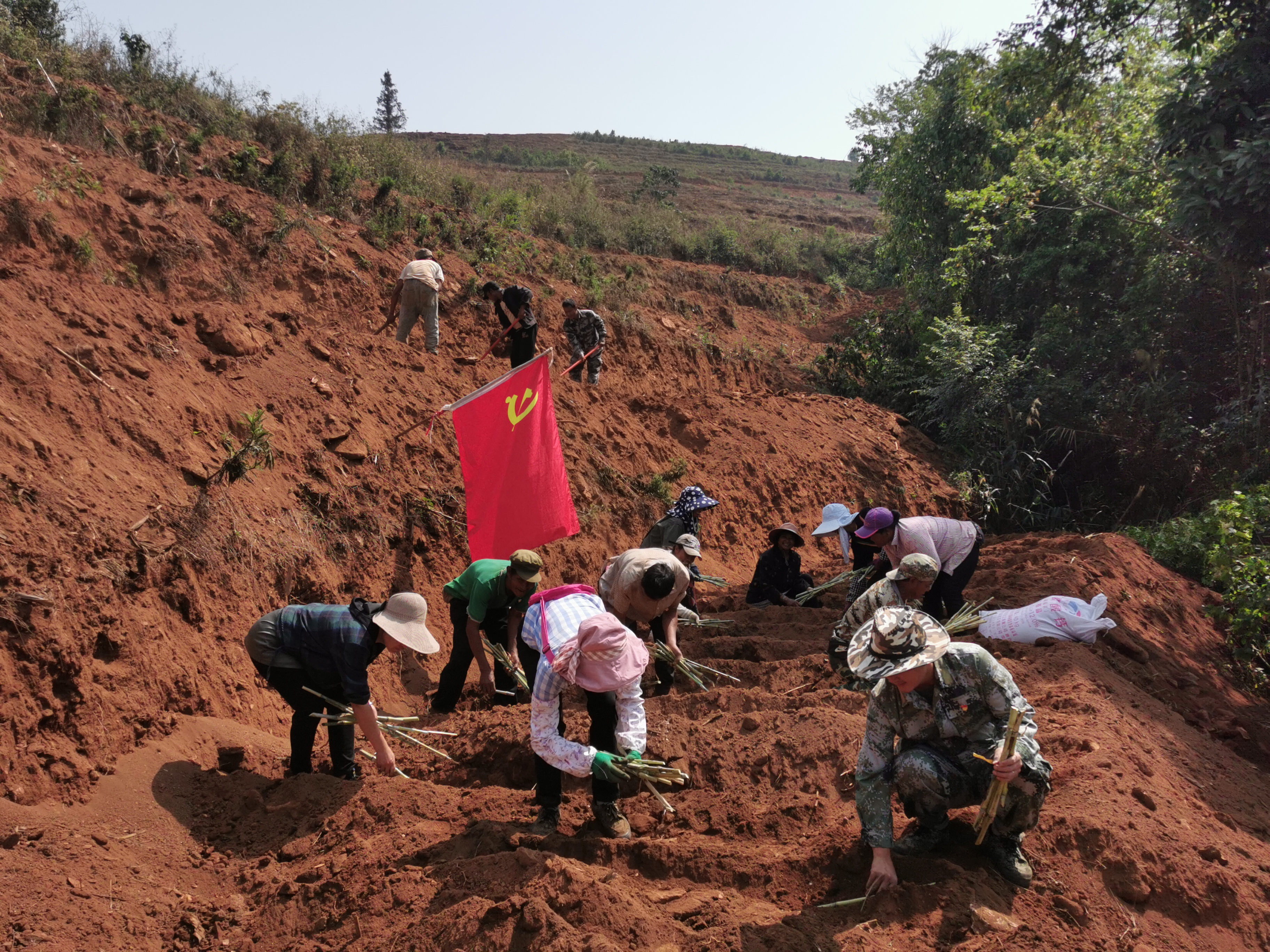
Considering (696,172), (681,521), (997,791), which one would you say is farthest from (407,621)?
(696,172)

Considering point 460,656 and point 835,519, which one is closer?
point 460,656

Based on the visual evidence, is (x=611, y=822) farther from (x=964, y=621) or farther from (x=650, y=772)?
(x=964, y=621)

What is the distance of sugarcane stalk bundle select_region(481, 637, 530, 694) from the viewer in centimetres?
620

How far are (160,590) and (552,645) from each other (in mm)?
3242

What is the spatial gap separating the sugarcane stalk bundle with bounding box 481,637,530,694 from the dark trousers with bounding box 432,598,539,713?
36 mm

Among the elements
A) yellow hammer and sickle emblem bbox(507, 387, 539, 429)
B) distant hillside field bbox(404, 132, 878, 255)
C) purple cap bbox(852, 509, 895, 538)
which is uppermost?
distant hillside field bbox(404, 132, 878, 255)

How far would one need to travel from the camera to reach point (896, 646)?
346cm

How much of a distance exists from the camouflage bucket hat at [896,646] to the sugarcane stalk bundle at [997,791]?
14.0 inches

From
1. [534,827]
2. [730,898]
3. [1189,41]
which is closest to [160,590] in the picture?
[534,827]

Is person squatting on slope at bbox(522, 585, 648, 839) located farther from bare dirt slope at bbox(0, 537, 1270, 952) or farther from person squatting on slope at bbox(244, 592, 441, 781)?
person squatting on slope at bbox(244, 592, 441, 781)

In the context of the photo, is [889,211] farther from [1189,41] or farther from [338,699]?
[338,699]

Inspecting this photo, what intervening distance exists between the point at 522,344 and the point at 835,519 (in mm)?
4372

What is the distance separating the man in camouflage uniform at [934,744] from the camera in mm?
3516

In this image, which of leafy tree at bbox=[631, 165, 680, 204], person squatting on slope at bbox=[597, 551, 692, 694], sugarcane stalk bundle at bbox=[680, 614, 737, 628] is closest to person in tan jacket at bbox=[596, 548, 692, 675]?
person squatting on slope at bbox=[597, 551, 692, 694]
